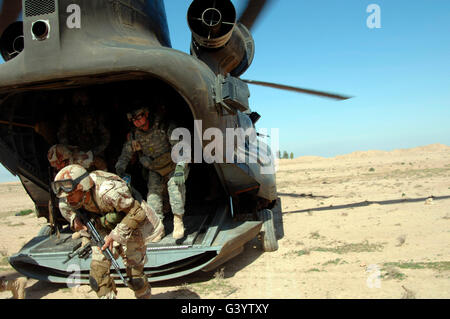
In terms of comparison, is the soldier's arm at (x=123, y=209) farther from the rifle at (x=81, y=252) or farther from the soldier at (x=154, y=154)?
the rifle at (x=81, y=252)

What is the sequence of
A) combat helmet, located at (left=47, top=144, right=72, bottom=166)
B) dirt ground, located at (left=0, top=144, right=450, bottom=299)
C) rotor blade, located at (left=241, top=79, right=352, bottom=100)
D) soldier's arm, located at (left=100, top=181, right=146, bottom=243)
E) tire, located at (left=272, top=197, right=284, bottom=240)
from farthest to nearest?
tire, located at (left=272, top=197, right=284, bottom=240)
rotor blade, located at (left=241, top=79, right=352, bottom=100)
combat helmet, located at (left=47, top=144, right=72, bottom=166)
dirt ground, located at (left=0, top=144, right=450, bottom=299)
soldier's arm, located at (left=100, top=181, right=146, bottom=243)

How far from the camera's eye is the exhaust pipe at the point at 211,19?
395 centimetres

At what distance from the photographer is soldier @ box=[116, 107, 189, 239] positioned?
4.18 metres

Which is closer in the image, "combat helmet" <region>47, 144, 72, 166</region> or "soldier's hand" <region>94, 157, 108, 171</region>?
"combat helmet" <region>47, 144, 72, 166</region>

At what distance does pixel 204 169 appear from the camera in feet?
18.4

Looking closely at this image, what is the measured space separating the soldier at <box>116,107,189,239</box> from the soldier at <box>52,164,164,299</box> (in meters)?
1.00

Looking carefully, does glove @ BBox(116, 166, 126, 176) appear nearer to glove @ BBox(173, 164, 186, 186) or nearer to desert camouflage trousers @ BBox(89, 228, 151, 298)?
glove @ BBox(173, 164, 186, 186)

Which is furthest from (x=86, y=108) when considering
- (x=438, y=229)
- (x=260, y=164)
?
(x=438, y=229)

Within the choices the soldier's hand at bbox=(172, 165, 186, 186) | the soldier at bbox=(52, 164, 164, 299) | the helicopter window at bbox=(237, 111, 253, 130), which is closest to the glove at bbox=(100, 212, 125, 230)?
the soldier at bbox=(52, 164, 164, 299)

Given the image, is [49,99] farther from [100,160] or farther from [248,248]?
[248,248]

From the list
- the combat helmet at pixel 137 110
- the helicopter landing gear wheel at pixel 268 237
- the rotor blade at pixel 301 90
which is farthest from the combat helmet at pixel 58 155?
the rotor blade at pixel 301 90

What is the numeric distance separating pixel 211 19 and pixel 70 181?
239cm

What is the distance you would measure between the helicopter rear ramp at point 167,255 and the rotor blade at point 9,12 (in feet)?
9.29

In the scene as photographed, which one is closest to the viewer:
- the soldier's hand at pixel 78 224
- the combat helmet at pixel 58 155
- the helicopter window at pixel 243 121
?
the soldier's hand at pixel 78 224
